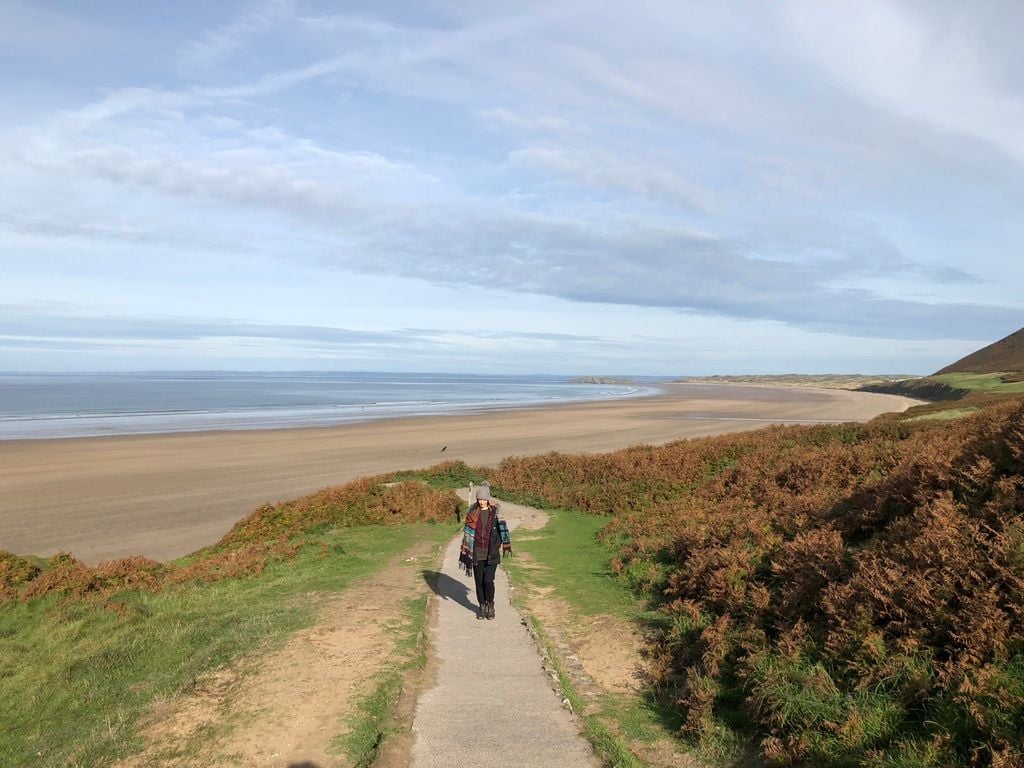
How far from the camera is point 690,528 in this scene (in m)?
12.9

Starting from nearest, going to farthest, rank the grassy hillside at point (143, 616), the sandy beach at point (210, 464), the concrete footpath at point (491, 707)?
the concrete footpath at point (491, 707)
the grassy hillside at point (143, 616)
the sandy beach at point (210, 464)

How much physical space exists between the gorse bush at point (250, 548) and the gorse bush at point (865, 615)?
8.12 m

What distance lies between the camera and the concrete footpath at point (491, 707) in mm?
5980

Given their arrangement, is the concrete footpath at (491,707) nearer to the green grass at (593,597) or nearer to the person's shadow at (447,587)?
the green grass at (593,597)

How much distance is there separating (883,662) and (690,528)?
6.57m

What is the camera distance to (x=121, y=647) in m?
10.0

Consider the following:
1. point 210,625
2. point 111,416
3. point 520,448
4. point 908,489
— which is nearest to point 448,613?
point 210,625

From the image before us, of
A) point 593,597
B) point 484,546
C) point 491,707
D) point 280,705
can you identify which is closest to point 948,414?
point 593,597

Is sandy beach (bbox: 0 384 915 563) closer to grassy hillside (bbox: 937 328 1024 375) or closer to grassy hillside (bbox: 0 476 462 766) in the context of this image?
grassy hillside (bbox: 0 476 462 766)

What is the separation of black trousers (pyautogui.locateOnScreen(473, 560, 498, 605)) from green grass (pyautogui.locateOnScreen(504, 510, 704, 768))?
0.72 m

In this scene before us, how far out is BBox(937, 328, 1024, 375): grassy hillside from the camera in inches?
3134

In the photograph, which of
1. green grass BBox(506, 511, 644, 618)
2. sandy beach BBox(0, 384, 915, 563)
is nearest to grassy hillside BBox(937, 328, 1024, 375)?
sandy beach BBox(0, 384, 915, 563)

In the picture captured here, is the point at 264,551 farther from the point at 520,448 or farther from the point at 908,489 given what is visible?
the point at 520,448

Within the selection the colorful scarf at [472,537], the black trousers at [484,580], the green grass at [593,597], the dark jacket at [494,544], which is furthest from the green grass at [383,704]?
the green grass at [593,597]
